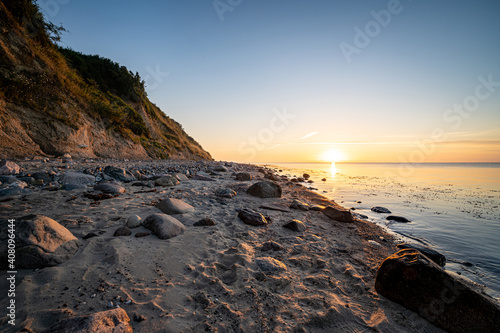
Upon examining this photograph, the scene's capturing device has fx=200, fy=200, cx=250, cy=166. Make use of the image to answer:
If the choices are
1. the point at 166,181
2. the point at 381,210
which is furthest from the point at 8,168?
the point at 381,210

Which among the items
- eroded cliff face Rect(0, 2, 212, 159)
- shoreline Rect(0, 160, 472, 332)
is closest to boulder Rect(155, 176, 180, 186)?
shoreline Rect(0, 160, 472, 332)

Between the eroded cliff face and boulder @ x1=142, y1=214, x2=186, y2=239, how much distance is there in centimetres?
830

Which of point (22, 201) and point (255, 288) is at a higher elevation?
point (22, 201)

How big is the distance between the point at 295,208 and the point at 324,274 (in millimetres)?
3427

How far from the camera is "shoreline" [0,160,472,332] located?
6.41 ft

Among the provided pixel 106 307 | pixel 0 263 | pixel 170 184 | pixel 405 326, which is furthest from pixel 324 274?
pixel 170 184

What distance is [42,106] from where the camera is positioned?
32.0 feet

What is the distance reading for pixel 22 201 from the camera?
155 inches

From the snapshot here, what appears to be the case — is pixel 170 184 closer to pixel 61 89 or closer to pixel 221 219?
pixel 221 219

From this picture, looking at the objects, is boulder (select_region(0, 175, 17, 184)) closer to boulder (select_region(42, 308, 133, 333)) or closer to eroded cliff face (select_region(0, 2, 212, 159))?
eroded cliff face (select_region(0, 2, 212, 159))

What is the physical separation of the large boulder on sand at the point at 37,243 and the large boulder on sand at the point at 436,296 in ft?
13.5

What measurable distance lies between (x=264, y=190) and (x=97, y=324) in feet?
19.9

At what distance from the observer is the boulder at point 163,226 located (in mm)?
3393

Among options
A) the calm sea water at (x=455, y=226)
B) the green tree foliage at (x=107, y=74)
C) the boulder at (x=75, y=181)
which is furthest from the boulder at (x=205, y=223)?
the green tree foliage at (x=107, y=74)
